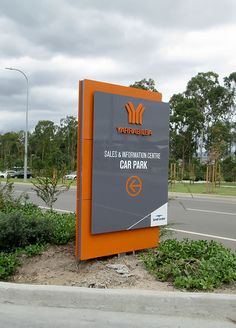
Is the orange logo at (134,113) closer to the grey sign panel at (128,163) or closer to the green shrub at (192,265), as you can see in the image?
the grey sign panel at (128,163)

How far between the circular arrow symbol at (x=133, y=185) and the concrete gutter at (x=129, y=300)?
1.57m

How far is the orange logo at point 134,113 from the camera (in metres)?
5.61

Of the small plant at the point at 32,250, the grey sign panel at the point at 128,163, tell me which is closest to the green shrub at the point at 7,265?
the small plant at the point at 32,250

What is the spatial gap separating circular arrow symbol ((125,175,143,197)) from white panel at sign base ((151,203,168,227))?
440 millimetres

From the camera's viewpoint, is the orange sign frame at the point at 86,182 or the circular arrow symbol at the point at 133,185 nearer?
the orange sign frame at the point at 86,182

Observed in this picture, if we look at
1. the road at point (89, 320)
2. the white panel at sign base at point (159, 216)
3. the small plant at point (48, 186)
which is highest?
the small plant at point (48, 186)

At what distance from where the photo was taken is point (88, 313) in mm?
4156

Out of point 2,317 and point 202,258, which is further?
point 202,258

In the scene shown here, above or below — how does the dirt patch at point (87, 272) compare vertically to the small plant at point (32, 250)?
below

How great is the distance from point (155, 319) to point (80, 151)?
2.10 metres

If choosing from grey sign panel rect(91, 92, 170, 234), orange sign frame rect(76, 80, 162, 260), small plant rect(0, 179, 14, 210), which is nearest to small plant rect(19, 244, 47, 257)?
orange sign frame rect(76, 80, 162, 260)

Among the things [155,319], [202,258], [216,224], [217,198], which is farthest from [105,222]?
[217,198]

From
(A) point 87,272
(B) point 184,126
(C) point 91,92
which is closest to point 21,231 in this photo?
(A) point 87,272

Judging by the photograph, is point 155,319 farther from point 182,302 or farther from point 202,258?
point 202,258
